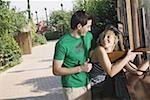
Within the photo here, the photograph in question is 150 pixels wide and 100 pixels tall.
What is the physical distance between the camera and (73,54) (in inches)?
171

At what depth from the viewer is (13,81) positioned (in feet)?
53.3

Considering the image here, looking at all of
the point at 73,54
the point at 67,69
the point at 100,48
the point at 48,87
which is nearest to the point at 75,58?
the point at 73,54

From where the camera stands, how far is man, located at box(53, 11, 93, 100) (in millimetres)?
4289

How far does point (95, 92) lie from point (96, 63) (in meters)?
0.57

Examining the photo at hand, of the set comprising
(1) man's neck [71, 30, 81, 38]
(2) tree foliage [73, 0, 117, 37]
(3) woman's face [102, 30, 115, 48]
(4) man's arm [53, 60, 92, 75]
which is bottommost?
(4) man's arm [53, 60, 92, 75]

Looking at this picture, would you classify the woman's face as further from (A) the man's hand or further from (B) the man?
(A) the man's hand

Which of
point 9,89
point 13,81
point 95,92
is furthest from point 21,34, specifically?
point 95,92

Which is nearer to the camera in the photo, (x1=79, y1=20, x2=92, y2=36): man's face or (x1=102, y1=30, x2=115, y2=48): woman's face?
(x1=79, y1=20, x2=92, y2=36): man's face

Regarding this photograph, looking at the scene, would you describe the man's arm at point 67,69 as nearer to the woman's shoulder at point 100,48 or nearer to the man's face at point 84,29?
the woman's shoulder at point 100,48

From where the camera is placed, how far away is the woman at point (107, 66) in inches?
165

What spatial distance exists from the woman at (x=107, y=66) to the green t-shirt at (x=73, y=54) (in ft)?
0.44

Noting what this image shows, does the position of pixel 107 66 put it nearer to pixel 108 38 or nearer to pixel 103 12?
pixel 108 38

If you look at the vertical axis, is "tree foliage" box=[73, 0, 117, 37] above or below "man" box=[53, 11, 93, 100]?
above

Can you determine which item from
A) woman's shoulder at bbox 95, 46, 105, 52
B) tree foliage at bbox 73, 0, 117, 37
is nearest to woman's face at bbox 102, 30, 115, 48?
woman's shoulder at bbox 95, 46, 105, 52
